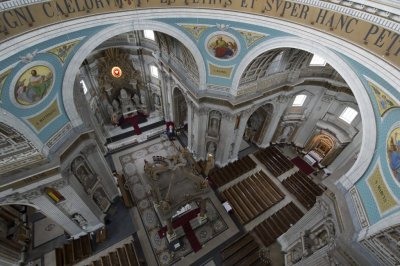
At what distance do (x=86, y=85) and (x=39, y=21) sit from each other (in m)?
11.3

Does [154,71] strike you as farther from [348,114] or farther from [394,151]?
[394,151]

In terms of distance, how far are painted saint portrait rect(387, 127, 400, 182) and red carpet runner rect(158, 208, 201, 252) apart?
11986mm

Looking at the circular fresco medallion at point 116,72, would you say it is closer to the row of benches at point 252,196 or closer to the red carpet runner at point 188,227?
the red carpet runner at point 188,227

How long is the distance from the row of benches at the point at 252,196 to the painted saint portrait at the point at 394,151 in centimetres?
1065

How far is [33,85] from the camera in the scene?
8.96 meters

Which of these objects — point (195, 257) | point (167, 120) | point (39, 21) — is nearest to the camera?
point (39, 21)

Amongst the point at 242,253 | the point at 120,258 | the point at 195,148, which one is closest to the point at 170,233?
the point at 120,258

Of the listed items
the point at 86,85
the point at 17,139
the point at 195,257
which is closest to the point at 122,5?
the point at 17,139

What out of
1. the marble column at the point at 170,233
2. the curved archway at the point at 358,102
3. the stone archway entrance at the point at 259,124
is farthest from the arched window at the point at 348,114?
the marble column at the point at 170,233

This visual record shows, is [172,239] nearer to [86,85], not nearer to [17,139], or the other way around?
[17,139]

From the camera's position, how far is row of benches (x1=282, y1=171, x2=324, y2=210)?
17547 millimetres

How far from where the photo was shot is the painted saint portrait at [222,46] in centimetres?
1209

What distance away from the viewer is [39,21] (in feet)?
27.4

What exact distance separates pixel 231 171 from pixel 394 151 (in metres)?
12.8
